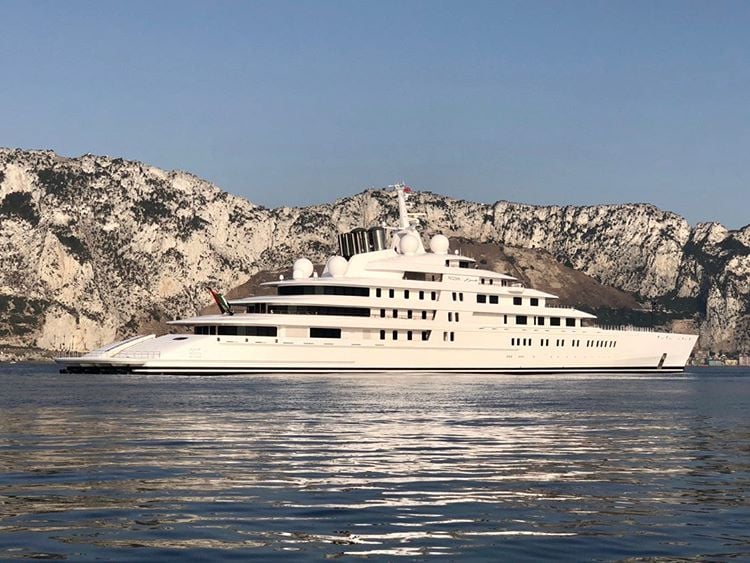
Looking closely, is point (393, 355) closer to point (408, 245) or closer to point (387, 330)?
point (387, 330)

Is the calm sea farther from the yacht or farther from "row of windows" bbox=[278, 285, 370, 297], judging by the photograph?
"row of windows" bbox=[278, 285, 370, 297]

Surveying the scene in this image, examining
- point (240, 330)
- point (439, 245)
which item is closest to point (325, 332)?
point (240, 330)

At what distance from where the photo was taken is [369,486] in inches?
645

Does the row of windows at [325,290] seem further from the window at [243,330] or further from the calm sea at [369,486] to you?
the calm sea at [369,486]

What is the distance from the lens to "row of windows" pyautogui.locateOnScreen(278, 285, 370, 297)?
3017 inches

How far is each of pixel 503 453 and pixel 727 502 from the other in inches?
289

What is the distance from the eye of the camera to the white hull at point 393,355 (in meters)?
71.5

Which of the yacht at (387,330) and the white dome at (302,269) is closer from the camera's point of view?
the yacht at (387,330)

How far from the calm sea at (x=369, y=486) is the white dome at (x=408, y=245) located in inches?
2028

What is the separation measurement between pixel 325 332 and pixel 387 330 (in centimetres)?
580

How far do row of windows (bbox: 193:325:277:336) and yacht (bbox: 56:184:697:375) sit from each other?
95 millimetres

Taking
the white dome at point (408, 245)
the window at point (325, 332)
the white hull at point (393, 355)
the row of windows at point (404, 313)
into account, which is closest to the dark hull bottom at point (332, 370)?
the white hull at point (393, 355)

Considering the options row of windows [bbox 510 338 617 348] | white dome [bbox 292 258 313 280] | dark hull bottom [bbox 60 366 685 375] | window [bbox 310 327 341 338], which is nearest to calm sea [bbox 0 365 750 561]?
dark hull bottom [bbox 60 366 685 375]

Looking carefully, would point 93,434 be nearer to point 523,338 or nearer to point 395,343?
point 395,343
